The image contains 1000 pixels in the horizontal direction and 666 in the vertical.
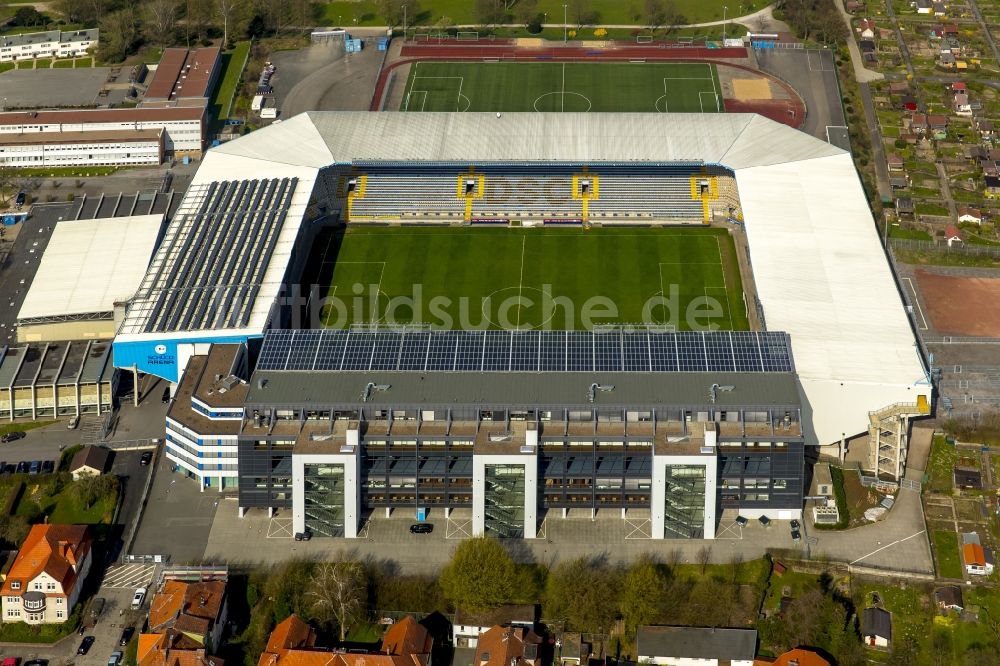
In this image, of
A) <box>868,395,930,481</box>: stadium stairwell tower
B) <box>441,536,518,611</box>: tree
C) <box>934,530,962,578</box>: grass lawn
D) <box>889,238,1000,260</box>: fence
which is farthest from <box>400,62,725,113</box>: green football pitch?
<box>441,536,518,611</box>: tree

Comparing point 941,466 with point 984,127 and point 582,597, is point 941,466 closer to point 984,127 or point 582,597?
point 582,597

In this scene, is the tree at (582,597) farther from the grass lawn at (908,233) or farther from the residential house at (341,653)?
the grass lawn at (908,233)

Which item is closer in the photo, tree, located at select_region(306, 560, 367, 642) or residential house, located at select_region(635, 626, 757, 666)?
residential house, located at select_region(635, 626, 757, 666)

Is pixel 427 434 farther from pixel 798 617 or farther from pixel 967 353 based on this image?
pixel 967 353

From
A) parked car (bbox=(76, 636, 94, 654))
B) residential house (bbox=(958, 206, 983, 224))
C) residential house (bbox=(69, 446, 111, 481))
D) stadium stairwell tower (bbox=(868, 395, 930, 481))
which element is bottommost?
parked car (bbox=(76, 636, 94, 654))

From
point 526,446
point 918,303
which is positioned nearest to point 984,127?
point 918,303

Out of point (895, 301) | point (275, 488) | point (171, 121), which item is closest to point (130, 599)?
point (275, 488)

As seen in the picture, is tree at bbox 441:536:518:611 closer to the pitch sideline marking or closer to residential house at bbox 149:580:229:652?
residential house at bbox 149:580:229:652
